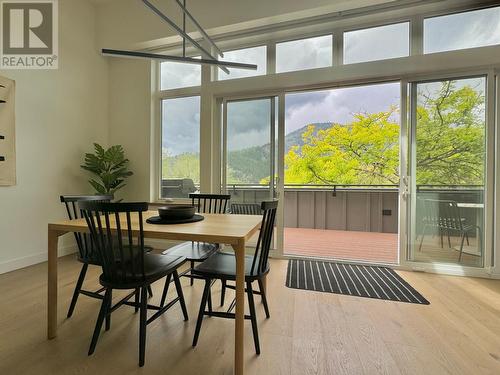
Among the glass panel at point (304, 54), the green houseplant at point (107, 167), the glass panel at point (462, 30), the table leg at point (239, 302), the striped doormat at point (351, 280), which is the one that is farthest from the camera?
the green houseplant at point (107, 167)

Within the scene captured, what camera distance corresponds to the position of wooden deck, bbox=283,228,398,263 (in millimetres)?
3582

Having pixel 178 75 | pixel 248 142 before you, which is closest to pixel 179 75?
pixel 178 75

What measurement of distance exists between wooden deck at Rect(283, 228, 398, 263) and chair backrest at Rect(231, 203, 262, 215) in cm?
82

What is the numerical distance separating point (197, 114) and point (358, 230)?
165 inches

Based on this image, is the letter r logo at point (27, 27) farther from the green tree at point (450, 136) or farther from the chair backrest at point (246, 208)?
the green tree at point (450, 136)

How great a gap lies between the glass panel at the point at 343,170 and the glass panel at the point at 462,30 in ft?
5.62

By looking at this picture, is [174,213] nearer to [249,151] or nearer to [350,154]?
[249,151]

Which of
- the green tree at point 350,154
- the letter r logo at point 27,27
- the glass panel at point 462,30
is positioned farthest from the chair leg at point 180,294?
the green tree at point 350,154

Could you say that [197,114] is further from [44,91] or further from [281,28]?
[44,91]

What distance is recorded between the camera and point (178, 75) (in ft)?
12.5

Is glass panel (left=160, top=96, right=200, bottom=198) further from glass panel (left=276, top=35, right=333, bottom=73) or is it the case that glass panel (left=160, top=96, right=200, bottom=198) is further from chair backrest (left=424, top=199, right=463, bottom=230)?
chair backrest (left=424, top=199, right=463, bottom=230)

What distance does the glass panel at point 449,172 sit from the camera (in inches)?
107

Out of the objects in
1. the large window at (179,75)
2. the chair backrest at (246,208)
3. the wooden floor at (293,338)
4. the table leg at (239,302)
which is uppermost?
the large window at (179,75)

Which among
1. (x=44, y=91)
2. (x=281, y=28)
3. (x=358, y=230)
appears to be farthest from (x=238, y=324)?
(x=358, y=230)
